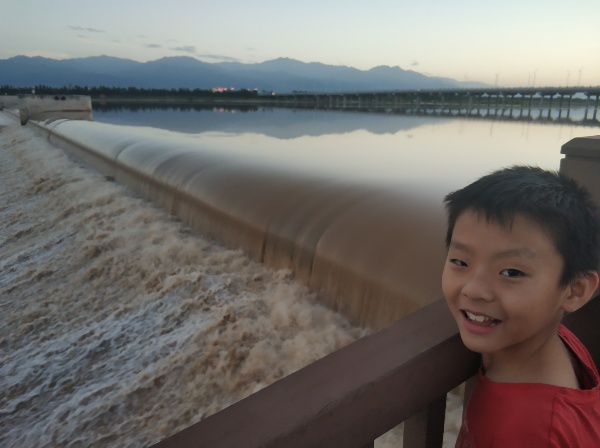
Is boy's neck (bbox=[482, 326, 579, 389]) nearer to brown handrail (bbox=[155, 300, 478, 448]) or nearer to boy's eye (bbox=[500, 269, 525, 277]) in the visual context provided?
brown handrail (bbox=[155, 300, 478, 448])

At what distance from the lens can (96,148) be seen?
1248 cm

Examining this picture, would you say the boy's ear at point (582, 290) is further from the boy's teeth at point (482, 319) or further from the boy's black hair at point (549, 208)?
the boy's teeth at point (482, 319)

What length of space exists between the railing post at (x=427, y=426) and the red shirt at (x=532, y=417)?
83mm

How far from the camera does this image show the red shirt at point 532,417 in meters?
0.93

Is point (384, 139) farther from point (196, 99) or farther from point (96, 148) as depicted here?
point (196, 99)

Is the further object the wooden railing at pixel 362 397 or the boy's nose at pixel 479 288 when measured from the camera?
the boy's nose at pixel 479 288

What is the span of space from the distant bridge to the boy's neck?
1814 inches

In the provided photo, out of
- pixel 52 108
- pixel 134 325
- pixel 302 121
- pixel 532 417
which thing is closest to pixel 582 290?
pixel 532 417

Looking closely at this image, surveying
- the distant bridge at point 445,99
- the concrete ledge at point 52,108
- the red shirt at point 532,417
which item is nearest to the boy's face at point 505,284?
the red shirt at point 532,417

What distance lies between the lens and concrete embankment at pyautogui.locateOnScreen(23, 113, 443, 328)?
3527 millimetres

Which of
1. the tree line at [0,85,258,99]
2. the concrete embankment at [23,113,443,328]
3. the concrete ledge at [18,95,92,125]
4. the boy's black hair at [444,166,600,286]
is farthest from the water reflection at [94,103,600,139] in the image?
the tree line at [0,85,258,99]

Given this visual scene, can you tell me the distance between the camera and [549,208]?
3.44ft

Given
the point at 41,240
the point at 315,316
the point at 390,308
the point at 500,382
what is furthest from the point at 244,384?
the point at 41,240

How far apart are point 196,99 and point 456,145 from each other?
65.2 m
